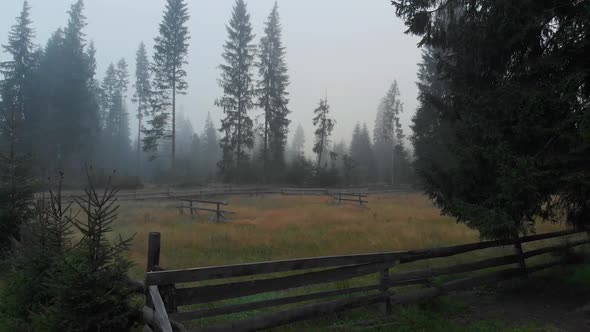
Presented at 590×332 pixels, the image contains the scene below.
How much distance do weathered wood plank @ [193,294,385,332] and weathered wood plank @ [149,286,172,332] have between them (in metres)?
0.49

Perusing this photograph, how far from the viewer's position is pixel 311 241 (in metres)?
12.4

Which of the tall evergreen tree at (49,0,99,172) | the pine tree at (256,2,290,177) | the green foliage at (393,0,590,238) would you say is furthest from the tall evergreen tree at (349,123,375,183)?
the green foliage at (393,0,590,238)

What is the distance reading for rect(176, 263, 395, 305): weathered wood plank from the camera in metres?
4.42

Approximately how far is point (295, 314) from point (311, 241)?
285 inches

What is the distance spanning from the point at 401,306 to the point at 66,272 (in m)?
4.86

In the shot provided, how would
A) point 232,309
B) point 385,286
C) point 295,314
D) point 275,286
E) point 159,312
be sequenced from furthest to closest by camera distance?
point 385,286, point 295,314, point 275,286, point 232,309, point 159,312

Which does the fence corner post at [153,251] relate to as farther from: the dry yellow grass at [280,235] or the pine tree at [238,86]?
the pine tree at [238,86]

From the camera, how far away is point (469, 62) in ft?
26.8

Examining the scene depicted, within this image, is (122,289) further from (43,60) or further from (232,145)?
(43,60)

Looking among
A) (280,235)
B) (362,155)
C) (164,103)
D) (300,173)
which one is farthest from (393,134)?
(280,235)

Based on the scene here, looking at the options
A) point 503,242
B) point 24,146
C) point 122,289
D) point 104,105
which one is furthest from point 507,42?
point 104,105

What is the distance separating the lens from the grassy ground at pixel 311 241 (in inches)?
232

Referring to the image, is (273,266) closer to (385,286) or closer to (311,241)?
(385,286)

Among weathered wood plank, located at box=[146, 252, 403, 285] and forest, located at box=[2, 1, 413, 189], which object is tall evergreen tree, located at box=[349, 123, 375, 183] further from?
weathered wood plank, located at box=[146, 252, 403, 285]
